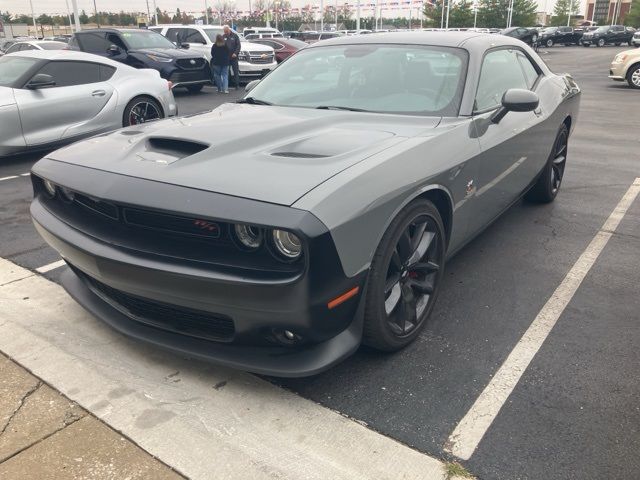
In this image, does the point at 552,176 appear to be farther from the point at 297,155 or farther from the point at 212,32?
the point at 212,32

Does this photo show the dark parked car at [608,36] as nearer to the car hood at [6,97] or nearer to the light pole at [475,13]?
the light pole at [475,13]

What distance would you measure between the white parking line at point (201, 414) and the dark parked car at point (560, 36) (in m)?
45.4

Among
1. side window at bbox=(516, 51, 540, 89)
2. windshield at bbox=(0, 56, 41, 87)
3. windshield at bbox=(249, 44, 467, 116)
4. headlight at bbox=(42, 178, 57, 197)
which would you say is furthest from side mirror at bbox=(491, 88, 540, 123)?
windshield at bbox=(0, 56, 41, 87)

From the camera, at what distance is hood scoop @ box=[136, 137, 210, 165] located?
2.57m

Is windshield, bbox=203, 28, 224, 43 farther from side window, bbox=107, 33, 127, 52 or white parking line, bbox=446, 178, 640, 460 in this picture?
white parking line, bbox=446, 178, 640, 460

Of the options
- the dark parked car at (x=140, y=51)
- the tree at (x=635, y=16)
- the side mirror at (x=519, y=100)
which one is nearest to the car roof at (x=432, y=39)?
the side mirror at (x=519, y=100)

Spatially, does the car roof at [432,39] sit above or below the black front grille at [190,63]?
above

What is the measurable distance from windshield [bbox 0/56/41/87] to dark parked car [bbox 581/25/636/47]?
42.8 metres

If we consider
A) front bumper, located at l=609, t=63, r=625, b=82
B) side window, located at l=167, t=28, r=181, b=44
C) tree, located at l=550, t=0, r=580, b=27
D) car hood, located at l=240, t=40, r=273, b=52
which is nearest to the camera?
front bumper, located at l=609, t=63, r=625, b=82

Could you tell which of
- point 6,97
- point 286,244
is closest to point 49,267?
point 286,244

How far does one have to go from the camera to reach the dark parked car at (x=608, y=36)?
133 ft

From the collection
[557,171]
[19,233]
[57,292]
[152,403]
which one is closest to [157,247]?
[152,403]

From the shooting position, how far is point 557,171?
527 centimetres

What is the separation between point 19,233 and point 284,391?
3.07 metres
